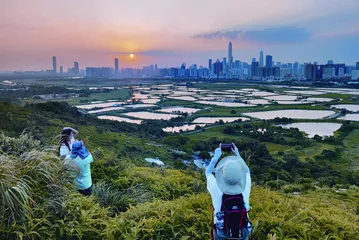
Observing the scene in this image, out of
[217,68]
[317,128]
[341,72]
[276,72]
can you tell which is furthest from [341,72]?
[317,128]

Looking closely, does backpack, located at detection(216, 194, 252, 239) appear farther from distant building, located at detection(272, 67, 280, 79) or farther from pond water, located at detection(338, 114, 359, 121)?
distant building, located at detection(272, 67, 280, 79)

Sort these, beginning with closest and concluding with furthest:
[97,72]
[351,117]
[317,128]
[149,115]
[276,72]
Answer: [317,128] < [351,117] < [149,115] < [276,72] < [97,72]

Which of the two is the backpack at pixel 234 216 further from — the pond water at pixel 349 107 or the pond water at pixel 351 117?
the pond water at pixel 349 107

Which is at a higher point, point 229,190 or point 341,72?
point 341,72

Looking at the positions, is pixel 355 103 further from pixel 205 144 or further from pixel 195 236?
pixel 195 236

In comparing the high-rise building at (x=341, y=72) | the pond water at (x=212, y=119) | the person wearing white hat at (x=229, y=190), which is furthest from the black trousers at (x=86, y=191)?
the high-rise building at (x=341, y=72)

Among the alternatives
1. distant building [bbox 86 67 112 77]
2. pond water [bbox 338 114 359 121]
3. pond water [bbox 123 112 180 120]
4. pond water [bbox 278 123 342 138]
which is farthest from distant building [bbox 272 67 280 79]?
pond water [bbox 278 123 342 138]

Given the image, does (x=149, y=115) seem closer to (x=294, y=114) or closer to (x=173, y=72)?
(x=294, y=114)
